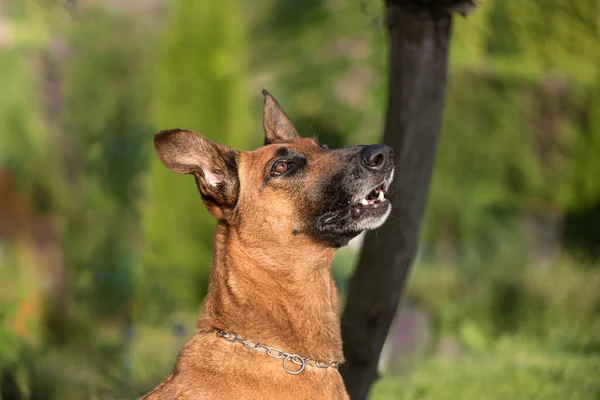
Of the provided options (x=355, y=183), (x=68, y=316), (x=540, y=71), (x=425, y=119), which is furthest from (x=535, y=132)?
(x=355, y=183)

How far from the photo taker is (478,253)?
1739cm

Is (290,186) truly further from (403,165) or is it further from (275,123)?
(403,165)

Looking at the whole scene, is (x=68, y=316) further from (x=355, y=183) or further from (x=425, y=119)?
(x=355, y=183)

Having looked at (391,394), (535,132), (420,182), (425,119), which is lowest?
(391,394)

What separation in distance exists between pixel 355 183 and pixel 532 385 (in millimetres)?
5619

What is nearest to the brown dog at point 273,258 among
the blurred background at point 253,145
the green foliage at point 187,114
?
the blurred background at point 253,145

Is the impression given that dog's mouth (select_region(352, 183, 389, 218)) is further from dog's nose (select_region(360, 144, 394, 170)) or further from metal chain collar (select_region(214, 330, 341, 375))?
metal chain collar (select_region(214, 330, 341, 375))

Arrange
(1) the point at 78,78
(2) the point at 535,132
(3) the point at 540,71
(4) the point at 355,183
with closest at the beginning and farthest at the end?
(4) the point at 355,183 < (3) the point at 540,71 < (2) the point at 535,132 < (1) the point at 78,78

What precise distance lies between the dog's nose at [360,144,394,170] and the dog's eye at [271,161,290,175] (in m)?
0.46

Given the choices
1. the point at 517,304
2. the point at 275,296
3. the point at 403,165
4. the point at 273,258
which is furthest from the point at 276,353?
the point at 517,304

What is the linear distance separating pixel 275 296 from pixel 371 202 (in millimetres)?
719

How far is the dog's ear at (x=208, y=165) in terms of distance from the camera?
14.5 feet

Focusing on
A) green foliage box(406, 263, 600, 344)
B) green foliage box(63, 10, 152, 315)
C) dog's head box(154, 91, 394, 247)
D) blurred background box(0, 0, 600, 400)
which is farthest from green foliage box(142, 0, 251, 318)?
dog's head box(154, 91, 394, 247)

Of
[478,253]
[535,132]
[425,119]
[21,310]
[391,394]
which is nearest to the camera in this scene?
[425,119]
